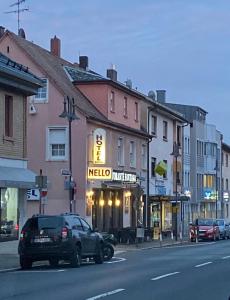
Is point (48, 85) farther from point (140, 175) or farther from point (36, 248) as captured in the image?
point (36, 248)

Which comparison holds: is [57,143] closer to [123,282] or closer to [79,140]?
[79,140]

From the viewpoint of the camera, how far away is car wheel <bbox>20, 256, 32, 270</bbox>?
23.9 metres

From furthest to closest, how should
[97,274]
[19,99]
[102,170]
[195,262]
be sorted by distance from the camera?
1. [102,170]
2. [19,99]
3. [195,262]
4. [97,274]

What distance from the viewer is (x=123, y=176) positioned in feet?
149

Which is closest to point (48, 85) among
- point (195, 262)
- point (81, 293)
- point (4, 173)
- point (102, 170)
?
point (102, 170)

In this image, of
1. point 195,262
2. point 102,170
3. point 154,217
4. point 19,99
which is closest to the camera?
point 195,262

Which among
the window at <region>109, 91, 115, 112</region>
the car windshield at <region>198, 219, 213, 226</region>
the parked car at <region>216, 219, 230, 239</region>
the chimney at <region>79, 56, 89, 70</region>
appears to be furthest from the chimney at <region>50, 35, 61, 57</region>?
the parked car at <region>216, 219, 230, 239</region>

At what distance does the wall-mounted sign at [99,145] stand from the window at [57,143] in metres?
1.70

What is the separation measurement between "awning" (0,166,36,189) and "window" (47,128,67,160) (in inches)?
468

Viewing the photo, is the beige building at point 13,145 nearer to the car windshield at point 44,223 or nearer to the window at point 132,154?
the car windshield at point 44,223

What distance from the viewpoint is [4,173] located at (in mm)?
28969

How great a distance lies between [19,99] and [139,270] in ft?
36.8

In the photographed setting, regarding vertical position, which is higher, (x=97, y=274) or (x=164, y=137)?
(x=164, y=137)

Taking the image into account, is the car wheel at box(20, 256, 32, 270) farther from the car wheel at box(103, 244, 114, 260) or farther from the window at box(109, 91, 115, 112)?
the window at box(109, 91, 115, 112)
